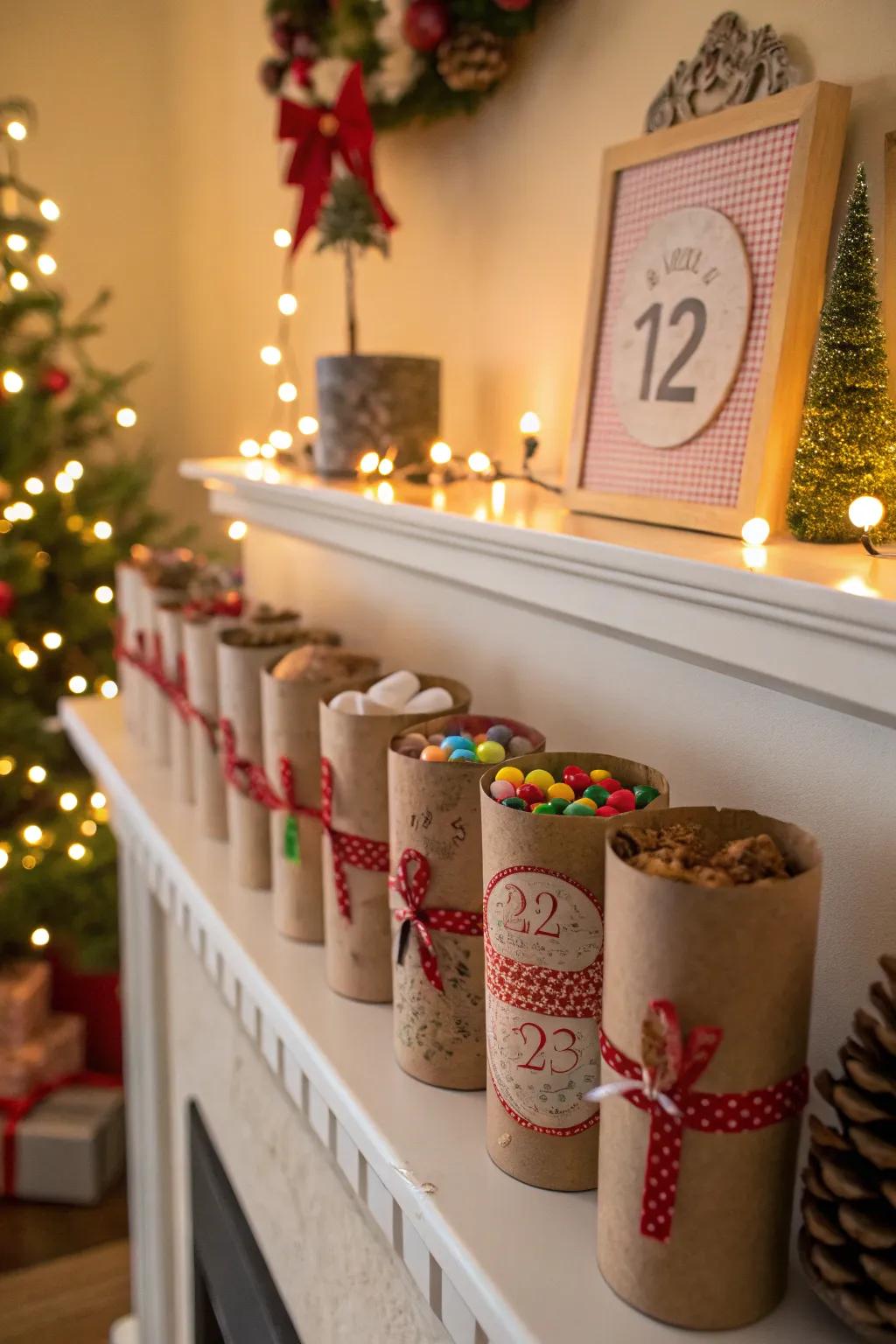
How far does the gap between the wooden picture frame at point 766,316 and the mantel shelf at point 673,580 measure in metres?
0.03

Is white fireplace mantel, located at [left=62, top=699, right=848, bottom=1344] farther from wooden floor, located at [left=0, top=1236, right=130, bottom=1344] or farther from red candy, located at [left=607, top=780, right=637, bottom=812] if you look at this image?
wooden floor, located at [left=0, top=1236, right=130, bottom=1344]

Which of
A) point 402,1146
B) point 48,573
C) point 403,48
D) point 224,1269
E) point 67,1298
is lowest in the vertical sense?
point 67,1298

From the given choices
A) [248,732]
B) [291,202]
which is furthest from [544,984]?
[291,202]

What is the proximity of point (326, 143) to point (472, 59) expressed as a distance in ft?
0.88

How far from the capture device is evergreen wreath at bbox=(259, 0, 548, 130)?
41.8 inches

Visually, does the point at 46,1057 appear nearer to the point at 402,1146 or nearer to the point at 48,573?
the point at 48,573

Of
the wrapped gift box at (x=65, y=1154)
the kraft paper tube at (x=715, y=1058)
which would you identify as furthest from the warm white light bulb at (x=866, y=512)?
the wrapped gift box at (x=65, y=1154)

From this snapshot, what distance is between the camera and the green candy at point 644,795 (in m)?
0.69

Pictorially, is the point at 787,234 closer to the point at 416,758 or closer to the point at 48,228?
the point at 416,758

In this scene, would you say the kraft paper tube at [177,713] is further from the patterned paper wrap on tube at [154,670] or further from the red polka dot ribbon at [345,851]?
the red polka dot ribbon at [345,851]

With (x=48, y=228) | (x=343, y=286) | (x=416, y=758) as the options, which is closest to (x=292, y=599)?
(x=343, y=286)

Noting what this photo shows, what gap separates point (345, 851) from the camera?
35.3 inches

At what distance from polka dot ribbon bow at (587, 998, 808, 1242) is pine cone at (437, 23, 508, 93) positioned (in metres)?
0.91

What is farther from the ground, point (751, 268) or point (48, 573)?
point (751, 268)
